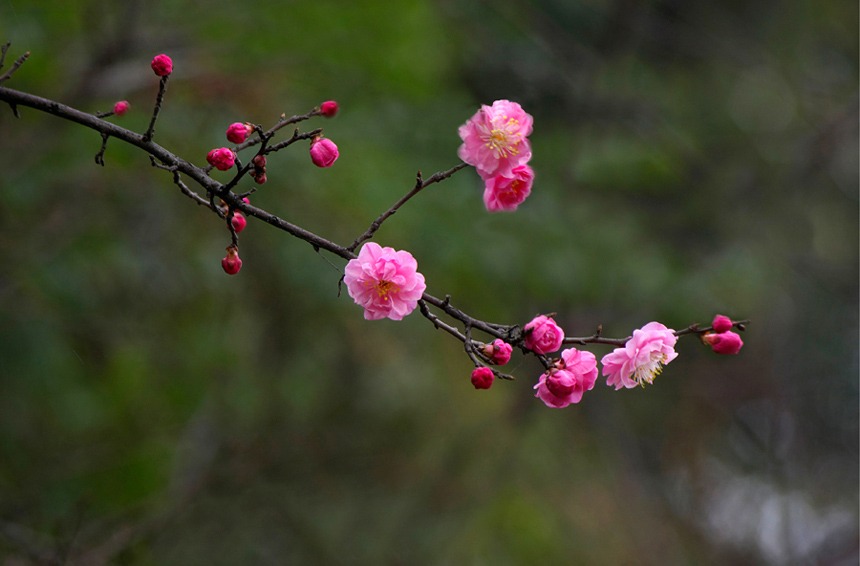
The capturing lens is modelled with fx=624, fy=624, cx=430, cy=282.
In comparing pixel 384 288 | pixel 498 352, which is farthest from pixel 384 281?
pixel 498 352

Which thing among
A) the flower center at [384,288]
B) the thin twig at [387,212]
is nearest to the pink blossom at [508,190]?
the thin twig at [387,212]

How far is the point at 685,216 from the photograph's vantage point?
5414 millimetres

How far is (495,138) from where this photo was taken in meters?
1.09

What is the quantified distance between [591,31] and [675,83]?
105 centimetres

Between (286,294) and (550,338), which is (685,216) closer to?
(286,294)

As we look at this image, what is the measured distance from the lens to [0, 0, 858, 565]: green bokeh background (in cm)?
244

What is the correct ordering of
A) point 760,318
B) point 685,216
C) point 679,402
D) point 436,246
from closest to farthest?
point 436,246, point 685,216, point 760,318, point 679,402

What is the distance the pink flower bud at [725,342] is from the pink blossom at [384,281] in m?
0.55

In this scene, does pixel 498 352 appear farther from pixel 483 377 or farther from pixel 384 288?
pixel 384 288

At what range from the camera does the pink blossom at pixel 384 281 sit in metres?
0.98

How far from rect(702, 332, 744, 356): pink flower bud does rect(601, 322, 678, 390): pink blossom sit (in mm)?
75

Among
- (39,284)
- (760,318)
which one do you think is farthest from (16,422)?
(760,318)

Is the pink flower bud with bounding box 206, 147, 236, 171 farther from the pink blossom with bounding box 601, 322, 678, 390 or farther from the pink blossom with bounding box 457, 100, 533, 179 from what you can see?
the pink blossom with bounding box 601, 322, 678, 390

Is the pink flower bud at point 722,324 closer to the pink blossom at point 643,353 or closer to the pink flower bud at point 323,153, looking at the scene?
the pink blossom at point 643,353
